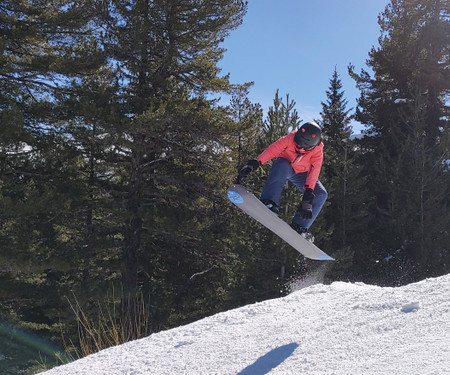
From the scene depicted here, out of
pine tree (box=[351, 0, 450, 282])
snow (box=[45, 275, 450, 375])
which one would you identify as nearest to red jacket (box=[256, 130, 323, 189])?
snow (box=[45, 275, 450, 375])

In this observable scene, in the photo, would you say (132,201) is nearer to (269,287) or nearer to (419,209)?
(269,287)

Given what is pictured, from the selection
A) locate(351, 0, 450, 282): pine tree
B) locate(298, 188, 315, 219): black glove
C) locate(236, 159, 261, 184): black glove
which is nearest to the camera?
locate(236, 159, 261, 184): black glove

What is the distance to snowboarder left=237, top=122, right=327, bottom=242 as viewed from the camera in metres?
4.47

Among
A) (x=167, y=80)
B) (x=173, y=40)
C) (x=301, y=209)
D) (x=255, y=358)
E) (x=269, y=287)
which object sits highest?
(x=173, y=40)

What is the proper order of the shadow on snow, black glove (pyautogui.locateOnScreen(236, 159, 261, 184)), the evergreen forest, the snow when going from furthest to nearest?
the evergreen forest < black glove (pyautogui.locateOnScreen(236, 159, 261, 184)) < the shadow on snow < the snow

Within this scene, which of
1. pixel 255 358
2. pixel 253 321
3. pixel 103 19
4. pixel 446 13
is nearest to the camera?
pixel 255 358

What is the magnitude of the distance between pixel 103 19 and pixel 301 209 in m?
9.80

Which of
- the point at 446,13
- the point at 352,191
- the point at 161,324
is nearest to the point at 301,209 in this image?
the point at 161,324

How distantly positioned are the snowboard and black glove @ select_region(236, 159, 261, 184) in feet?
0.44

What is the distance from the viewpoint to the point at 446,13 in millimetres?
16438

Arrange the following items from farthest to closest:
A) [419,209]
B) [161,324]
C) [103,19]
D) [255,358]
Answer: [419,209]
[161,324]
[103,19]
[255,358]

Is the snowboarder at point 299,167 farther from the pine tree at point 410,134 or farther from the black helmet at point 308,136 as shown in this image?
the pine tree at point 410,134

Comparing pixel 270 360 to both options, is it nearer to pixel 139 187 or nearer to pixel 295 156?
pixel 295 156

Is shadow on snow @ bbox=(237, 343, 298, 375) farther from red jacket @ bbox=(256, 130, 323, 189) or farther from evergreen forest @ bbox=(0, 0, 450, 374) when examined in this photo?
evergreen forest @ bbox=(0, 0, 450, 374)
